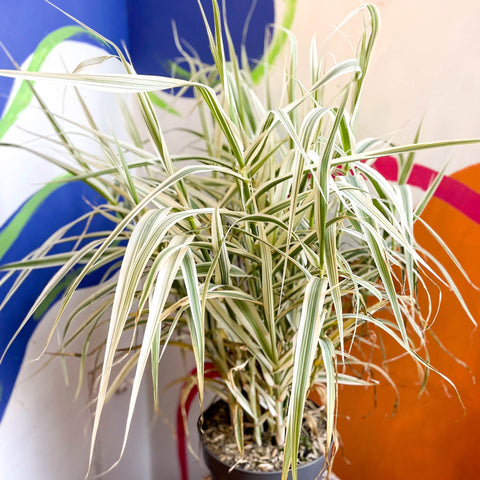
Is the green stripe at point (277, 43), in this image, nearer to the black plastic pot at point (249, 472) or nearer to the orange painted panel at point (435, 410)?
the orange painted panel at point (435, 410)

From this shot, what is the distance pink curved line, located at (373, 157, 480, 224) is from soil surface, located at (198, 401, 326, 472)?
0.51 metres

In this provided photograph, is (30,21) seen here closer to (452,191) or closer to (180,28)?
(180,28)

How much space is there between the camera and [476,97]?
0.93m

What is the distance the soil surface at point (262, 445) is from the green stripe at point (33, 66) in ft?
2.23

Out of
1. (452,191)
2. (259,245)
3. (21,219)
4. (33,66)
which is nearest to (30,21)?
(33,66)

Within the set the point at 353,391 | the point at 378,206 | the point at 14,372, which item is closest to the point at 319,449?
the point at 353,391

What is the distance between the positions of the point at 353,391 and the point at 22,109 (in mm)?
984

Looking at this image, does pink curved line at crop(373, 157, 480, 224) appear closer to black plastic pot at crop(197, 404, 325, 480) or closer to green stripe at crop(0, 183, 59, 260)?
black plastic pot at crop(197, 404, 325, 480)

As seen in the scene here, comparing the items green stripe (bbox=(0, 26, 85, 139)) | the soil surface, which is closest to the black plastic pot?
the soil surface

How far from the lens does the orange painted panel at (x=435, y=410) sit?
39.6 inches

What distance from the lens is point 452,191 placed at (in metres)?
1.00

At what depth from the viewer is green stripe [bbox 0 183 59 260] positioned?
854mm

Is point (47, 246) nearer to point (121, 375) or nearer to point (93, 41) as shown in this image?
point (121, 375)

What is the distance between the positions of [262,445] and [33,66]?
0.84m
